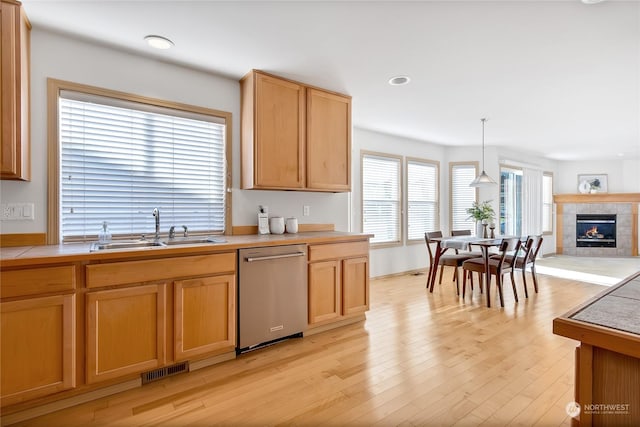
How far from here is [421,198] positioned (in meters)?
6.20

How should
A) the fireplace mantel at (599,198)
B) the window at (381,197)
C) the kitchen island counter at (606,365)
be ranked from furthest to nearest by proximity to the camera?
the fireplace mantel at (599,198), the window at (381,197), the kitchen island counter at (606,365)

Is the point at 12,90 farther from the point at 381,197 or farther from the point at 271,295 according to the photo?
the point at 381,197

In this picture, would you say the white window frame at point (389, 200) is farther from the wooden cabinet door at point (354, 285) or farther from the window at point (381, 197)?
the wooden cabinet door at point (354, 285)

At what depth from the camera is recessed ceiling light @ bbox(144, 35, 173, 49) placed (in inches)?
96.8

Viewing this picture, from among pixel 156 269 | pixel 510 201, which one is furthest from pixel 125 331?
pixel 510 201

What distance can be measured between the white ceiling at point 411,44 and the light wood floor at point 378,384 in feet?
8.04

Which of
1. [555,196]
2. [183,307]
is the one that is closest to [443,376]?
[183,307]

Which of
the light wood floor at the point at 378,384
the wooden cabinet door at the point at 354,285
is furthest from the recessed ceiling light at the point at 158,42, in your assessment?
the light wood floor at the point at 378,384

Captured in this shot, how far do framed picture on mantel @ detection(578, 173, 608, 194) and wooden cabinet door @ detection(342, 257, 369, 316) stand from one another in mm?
8326

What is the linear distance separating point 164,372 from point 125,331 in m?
0.44

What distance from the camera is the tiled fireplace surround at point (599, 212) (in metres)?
8.13

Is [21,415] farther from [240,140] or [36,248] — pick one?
[240,140]

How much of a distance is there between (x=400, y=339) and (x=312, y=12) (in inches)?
107

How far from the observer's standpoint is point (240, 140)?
3.26m
